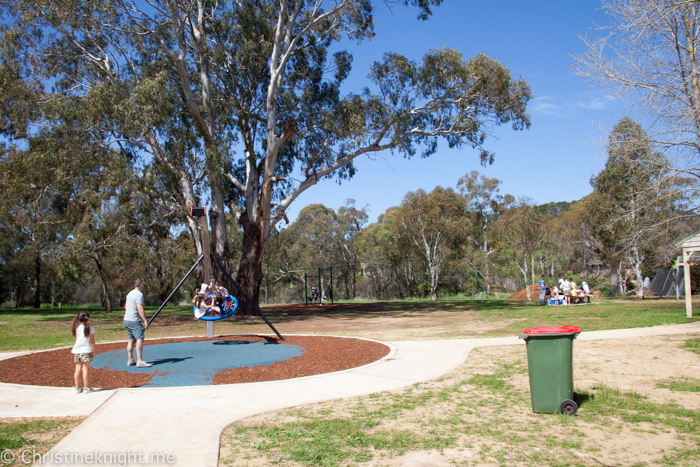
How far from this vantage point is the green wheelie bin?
18.5 feet

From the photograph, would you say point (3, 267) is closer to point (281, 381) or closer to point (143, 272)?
point (143, 272)

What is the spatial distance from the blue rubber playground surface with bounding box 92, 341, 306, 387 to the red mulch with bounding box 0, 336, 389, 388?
0.84 feet

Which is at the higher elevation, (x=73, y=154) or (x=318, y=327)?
(x=73, y=154)

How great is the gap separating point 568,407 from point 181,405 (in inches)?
184

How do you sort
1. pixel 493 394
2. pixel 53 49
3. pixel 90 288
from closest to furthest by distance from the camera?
pixel 493 394
pixel 53 49
pixel 90 288

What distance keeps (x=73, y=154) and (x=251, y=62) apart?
29.8 feet

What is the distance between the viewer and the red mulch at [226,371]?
7.84 meters

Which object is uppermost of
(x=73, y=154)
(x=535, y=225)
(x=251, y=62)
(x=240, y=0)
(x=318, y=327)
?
(x=240, y=0)

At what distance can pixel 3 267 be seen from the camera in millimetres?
38250

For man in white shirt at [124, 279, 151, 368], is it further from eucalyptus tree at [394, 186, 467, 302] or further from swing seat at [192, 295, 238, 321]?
eucalyptus tree at [394, 186, 467, 302]

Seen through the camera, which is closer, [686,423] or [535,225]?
[686,423]

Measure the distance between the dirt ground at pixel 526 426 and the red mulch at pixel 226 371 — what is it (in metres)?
2.15

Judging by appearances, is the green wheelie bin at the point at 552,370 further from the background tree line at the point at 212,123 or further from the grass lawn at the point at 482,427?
the background tree line at the point at 212,123

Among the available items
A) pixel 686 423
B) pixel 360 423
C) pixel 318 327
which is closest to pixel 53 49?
pixel 318 327
